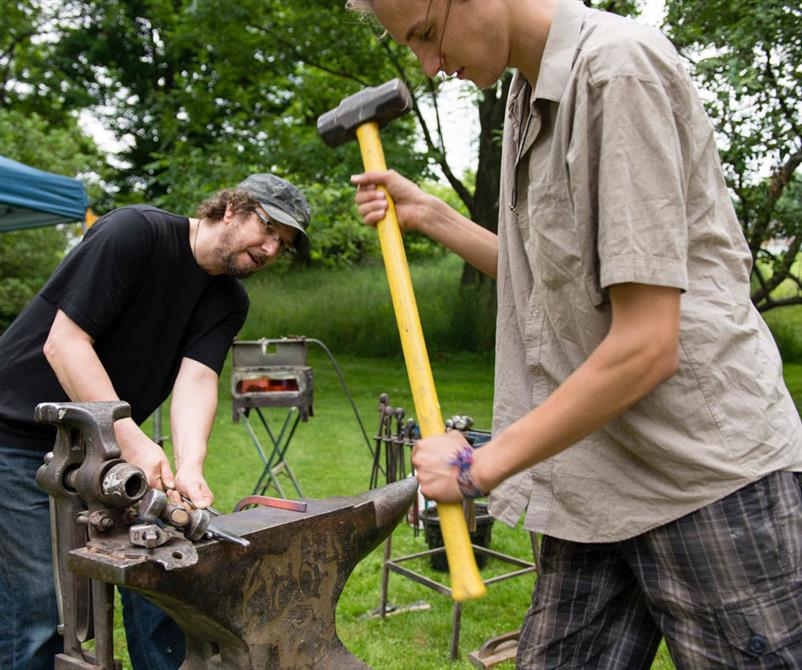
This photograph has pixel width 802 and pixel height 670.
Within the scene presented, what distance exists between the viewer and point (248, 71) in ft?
35.2

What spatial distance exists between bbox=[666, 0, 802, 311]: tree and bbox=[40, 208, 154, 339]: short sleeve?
4904 mm

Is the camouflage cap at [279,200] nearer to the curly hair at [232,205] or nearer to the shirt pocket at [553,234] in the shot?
the curly hair at [232,205]

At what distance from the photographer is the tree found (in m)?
5.98

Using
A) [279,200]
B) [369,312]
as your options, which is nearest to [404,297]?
[279,200]

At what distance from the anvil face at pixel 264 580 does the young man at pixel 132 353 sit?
37cm

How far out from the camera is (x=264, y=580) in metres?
1.90

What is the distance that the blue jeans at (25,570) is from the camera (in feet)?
7.48

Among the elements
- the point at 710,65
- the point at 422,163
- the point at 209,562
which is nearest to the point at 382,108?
the point at 209,562

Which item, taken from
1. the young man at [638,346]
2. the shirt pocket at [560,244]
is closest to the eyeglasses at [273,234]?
the young man at [638,346]

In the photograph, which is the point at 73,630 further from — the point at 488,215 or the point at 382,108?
the point at 488,215

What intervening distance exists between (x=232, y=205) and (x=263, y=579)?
1265 millimetres

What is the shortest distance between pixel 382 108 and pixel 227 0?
350 inches

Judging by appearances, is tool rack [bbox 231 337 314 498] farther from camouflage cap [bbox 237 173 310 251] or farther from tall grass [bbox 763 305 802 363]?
tall grass [bbox 763 305 802 363]

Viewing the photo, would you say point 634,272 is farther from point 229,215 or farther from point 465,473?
point 229,215
